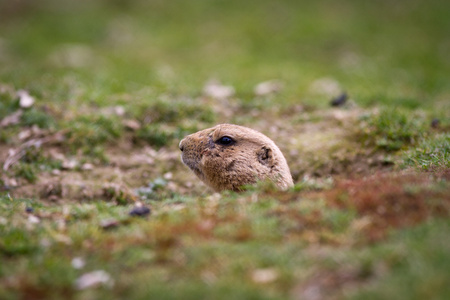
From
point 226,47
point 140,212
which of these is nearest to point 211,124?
point 140,212

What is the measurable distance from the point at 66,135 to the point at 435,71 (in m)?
11.0

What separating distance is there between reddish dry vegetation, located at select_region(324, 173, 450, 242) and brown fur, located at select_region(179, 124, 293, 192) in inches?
58.7

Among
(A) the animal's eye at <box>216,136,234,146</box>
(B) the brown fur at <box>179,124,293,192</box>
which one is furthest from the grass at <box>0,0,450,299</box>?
(A) the animal's eye at <box>216,136,234,146</box>

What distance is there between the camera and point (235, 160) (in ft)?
21.5

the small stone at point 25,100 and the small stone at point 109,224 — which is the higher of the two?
the small stone at point 25,100

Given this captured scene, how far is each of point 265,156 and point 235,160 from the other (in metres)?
0.42

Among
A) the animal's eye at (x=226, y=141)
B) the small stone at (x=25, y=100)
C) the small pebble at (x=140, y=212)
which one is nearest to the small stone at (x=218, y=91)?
the small stone at (x=25, y=100)

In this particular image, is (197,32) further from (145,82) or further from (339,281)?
(339,281)

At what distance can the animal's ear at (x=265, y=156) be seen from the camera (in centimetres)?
657

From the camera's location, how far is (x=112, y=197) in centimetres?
707

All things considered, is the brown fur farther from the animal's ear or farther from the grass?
the grass

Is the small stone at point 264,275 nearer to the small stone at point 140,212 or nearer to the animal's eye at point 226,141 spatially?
the small stone at point 140,212

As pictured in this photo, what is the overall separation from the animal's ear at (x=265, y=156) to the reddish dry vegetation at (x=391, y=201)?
5.13ft

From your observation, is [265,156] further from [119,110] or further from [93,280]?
[119,110]
